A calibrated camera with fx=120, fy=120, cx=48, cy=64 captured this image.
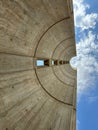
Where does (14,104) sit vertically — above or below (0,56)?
below

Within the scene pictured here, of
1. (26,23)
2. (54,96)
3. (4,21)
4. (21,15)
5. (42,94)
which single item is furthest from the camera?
(54,96)

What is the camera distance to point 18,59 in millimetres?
6145

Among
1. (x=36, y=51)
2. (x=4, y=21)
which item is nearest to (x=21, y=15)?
(x=4, y=21)

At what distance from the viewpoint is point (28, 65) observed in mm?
7156

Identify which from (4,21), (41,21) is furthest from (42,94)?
(4,21)

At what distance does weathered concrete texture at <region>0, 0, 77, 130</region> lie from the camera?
16.3 feet

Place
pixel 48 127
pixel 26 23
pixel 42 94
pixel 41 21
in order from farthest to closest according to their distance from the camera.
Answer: pixel 42 94 < pixel 48 127 < pixel 41 21 < pixel 26 23

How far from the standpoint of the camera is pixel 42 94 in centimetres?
851

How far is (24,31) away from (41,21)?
4.35ft

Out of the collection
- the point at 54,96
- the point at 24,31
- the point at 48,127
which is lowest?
the point at 48,127

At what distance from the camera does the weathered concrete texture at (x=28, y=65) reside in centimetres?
497

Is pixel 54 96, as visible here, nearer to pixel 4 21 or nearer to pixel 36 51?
pixel 36 51

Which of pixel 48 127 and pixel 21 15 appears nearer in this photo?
pixel 21 15

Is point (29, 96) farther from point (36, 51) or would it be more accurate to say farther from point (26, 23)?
point (26, 23)
